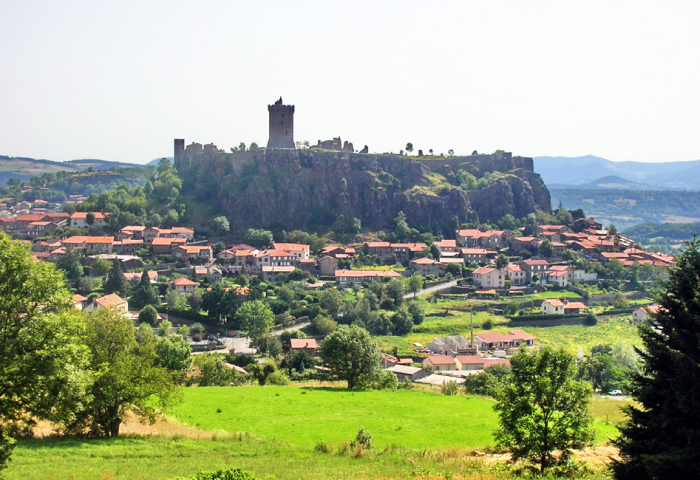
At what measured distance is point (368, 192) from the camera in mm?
87312

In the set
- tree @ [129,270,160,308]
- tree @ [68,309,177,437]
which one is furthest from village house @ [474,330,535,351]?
tree @ [68,309,177,437]

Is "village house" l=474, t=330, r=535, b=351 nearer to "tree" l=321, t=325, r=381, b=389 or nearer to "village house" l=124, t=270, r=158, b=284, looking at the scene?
"tree" l=321, t=325, r=381, b=389

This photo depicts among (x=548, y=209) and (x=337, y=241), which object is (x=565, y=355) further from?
(x=548, y=209)

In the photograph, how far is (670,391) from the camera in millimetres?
13742

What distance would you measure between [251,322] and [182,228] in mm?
28293

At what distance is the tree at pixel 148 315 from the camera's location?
5350 centimetres

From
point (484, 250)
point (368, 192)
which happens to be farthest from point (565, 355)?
point (368, 192)

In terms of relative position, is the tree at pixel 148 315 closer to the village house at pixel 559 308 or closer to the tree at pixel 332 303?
the tree at pixel 332 303

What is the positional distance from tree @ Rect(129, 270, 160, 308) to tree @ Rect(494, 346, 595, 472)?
47435mm

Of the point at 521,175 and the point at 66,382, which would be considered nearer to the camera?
the point at 66,382

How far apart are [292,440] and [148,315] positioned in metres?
36.0

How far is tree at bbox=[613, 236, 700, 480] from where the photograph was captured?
42.7 ft

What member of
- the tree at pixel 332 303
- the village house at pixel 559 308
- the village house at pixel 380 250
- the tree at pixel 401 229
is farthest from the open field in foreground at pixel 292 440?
the tree at pixel 401 229

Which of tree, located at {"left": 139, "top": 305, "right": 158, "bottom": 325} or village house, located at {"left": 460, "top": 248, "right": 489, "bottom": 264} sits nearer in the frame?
tree, located at {"left": 139, "top": 305, "right": 158, "bottom": 325}
